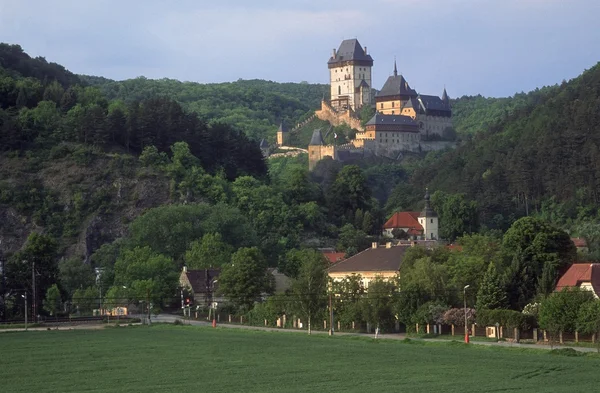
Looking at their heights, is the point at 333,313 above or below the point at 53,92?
below

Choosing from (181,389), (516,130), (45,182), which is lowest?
(181,389)

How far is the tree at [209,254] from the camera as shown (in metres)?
102

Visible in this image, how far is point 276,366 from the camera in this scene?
159 ft

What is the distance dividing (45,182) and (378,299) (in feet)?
178

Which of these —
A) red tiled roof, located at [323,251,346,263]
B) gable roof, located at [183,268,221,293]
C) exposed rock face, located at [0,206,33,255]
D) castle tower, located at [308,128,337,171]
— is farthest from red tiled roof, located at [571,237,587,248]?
castle tower, located at [308,128,337,171]

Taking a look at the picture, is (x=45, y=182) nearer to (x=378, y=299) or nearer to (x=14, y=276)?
(x=14, y=276)

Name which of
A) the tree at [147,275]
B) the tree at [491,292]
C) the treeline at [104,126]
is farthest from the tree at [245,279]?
the treeline at [104,126]

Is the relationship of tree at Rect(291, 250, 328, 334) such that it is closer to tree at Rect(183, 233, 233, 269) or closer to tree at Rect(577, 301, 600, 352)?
tree at Rect(183, 233, 233, 269)

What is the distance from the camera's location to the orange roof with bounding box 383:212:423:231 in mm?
127625

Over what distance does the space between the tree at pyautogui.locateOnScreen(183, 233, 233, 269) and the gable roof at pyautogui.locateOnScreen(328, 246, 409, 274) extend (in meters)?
12.2

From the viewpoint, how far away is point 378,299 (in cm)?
7431

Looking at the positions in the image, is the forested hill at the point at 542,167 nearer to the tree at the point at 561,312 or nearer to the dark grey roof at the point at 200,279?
the dark grey roof at the point at 200,279

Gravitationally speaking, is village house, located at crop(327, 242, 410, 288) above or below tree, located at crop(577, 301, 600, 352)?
above

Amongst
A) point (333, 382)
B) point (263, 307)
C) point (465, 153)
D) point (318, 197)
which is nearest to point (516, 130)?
point (465, 153)
